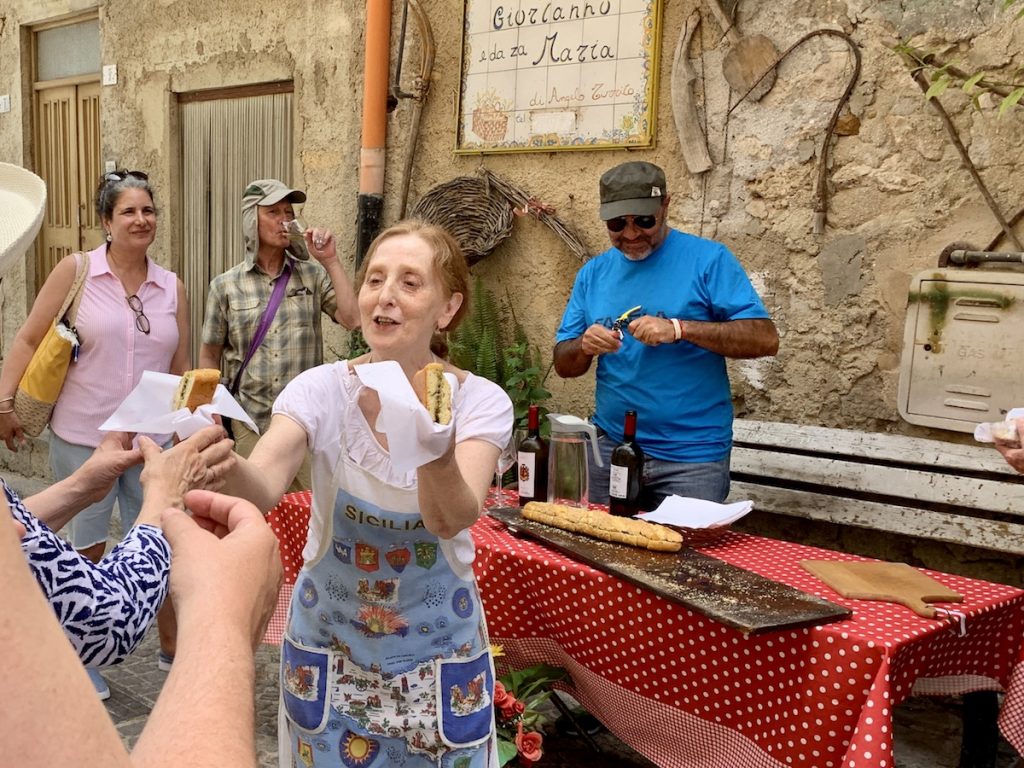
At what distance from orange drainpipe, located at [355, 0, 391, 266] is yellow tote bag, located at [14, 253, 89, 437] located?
6.44 feet

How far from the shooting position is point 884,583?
8.42 ft

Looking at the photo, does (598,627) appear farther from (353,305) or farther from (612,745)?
(353,305)

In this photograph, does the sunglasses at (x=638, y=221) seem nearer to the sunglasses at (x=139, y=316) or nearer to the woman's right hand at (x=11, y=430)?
the sunglasses at (x=139, y=316)

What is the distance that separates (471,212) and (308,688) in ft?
11.4

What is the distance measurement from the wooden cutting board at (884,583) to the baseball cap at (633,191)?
1463 mm

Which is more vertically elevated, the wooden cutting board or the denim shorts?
the wooden cutting board

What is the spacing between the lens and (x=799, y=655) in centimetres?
228

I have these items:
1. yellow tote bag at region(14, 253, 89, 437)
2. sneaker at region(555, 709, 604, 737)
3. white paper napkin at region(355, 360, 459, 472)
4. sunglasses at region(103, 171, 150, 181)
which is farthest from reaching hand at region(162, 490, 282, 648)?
sunglasses at region(103, 171, 150, 181)

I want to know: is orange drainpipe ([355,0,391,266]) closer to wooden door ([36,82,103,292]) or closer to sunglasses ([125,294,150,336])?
sunglasses ([125,294,150,336])

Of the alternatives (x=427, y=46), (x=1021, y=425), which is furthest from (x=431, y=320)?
→ (x=427, y=46)

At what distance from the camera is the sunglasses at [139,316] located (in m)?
4.09

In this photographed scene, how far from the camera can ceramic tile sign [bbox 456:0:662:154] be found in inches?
183

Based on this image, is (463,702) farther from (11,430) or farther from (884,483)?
(11,430)

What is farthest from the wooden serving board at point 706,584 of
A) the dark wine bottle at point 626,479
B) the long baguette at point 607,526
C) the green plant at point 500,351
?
the green plant at point 500,351
